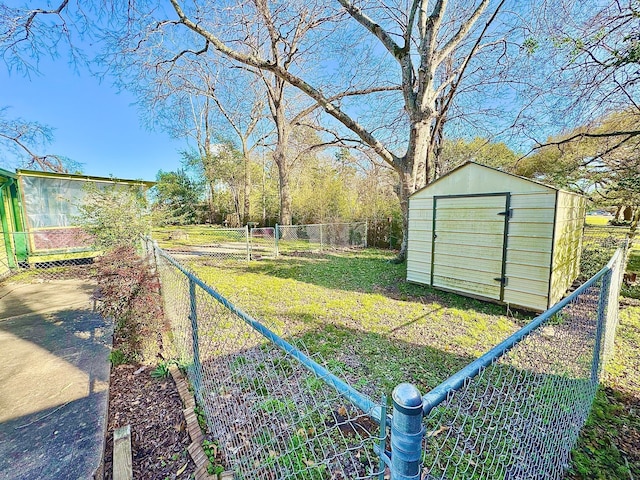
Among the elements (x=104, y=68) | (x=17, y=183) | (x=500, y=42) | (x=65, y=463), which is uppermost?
(x=500, y=42)

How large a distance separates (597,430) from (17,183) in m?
11.5

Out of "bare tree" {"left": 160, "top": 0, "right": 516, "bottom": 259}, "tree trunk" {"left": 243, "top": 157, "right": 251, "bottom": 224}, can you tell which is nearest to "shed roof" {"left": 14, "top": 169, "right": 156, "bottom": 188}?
"bare tree" {"left": 160, "top": 0, "right": 516, "bottom": 259}

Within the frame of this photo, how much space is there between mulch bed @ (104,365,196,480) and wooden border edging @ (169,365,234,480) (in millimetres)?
61

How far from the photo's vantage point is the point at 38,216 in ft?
24.5

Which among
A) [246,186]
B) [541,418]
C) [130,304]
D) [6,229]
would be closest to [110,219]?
[130,304]

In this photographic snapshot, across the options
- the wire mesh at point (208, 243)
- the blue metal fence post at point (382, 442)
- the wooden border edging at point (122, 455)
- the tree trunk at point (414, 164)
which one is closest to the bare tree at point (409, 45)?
the tree trunk at point (414, 164)

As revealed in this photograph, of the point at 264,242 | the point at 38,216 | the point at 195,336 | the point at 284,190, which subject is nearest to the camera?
the point at 195,336

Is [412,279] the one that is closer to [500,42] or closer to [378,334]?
[378,334]

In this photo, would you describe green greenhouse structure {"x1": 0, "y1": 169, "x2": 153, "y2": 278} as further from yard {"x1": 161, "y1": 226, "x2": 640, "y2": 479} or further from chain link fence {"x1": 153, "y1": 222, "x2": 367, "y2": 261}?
yard {"x1": 161, "y1": 226, "x2": 640, "y2": 479}

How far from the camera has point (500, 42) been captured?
8359 millimetres

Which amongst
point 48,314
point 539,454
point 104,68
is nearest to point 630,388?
point 539,454

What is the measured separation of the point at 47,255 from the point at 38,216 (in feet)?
3.79

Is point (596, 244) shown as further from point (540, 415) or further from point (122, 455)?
point (122, 455)

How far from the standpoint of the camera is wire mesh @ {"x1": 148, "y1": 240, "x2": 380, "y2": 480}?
5.64 ft
